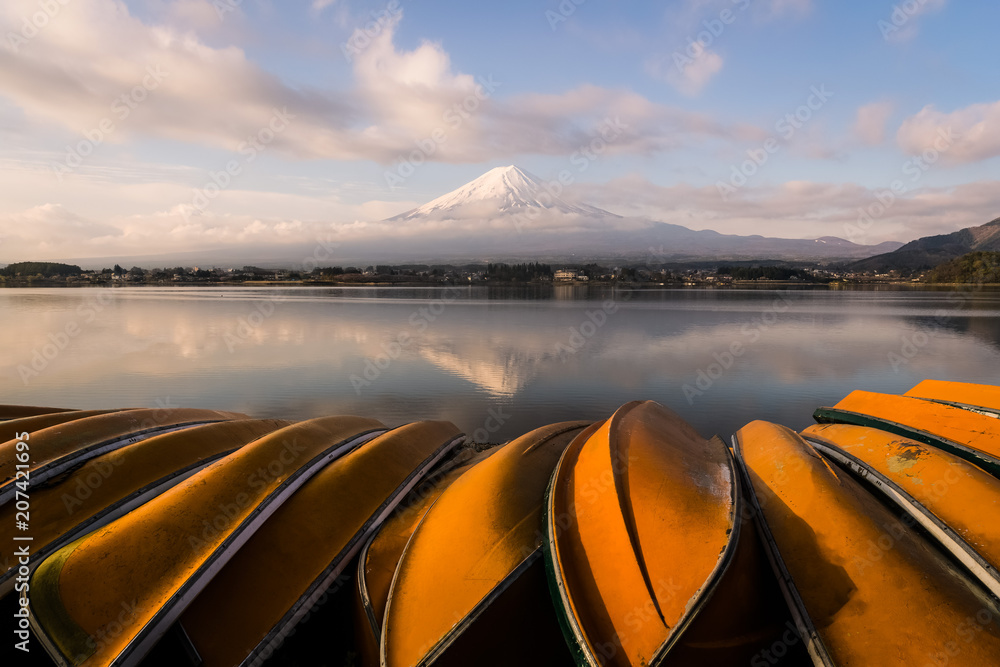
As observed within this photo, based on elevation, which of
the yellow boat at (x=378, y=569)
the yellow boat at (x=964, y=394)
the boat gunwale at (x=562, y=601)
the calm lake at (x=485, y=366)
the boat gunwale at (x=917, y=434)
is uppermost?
the yellow boat at (x=964, y=394)

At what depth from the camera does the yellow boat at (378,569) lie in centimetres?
340

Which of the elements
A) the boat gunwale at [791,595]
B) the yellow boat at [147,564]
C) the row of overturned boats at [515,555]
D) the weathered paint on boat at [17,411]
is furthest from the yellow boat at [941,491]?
the weathered paint on boat at [17,411]

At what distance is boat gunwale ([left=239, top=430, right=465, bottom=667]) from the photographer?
310cm

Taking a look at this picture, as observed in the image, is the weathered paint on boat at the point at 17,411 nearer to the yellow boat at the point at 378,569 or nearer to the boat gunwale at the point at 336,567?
the boat gunwale at the point at 336,567

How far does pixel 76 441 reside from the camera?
4.76 m

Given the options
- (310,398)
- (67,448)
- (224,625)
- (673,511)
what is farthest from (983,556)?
(310,398)

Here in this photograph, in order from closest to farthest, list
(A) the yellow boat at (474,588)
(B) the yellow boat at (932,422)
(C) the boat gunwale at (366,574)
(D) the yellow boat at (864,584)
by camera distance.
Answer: (D) the yellow boat at (864,584) → (A) the yellow boat at (474,588) → (C) the boat gunwale at (366,574) → (B) the yellow boat at (932,422)

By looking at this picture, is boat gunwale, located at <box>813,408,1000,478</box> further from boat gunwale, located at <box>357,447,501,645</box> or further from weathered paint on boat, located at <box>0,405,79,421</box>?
weathered paint on boat, located at <box>0,405,79,421</box>

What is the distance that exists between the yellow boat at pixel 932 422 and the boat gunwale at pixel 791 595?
211cm

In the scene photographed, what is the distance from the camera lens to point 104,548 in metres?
3.32

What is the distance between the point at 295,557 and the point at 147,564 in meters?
0.88

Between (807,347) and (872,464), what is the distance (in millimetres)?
17401

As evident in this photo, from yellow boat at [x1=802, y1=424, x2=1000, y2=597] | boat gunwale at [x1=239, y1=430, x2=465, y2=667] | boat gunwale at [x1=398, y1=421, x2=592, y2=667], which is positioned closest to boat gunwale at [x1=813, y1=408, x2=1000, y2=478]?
yellow boat at [x1=802, y1=424, x2=1000, y2=597]

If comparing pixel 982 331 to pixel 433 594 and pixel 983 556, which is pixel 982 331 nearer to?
pixel 983 556
